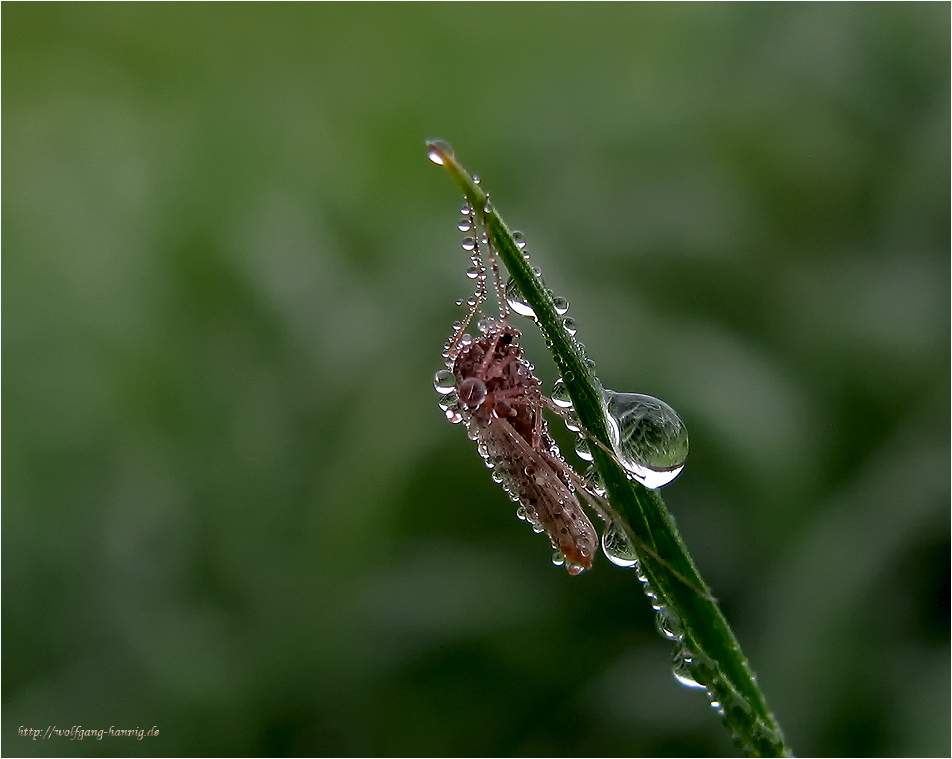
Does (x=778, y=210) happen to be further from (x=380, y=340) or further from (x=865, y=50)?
(x=380, y=340)

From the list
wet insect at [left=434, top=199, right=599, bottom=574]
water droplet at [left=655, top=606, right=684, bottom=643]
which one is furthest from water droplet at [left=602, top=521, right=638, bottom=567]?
wet insect at [left=434, top=199, right=599, bottom=574]

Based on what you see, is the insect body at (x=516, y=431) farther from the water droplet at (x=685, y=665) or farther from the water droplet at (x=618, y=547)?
the water droplet at (x=685, y=665)

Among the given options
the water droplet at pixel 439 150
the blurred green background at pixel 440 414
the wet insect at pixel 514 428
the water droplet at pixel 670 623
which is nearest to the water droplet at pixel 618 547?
the water droplet at pixel 670 623

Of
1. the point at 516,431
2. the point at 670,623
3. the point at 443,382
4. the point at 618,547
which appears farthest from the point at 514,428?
the point at 670,623

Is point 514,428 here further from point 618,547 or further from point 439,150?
point 439,150

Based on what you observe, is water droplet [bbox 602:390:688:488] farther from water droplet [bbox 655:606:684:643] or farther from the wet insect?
the wet insect

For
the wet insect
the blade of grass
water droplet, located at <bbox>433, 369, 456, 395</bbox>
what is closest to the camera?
the blade of grass
